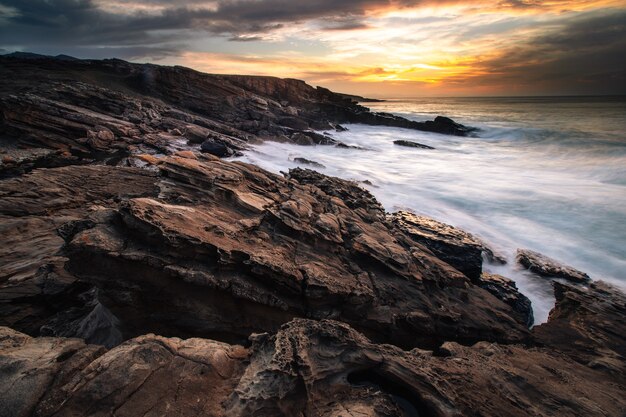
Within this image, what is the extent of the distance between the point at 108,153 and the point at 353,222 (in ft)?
43.1

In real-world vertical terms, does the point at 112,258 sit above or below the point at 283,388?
above

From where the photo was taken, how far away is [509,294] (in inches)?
324

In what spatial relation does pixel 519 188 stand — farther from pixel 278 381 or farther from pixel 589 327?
pixel 278 381

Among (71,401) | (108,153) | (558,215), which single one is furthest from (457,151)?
(71,401)

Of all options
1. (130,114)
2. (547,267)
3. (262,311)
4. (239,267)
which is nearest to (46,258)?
(239,267)

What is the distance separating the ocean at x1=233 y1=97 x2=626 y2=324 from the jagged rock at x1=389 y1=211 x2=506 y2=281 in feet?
4.92

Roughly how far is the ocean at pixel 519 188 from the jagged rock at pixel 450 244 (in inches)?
59.1

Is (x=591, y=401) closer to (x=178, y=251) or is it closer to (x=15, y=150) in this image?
(x=178, y=251)

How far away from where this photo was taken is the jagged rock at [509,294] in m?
7.88

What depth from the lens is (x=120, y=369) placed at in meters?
3.28

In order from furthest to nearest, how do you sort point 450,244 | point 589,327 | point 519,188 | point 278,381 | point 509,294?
point 519,188 < point 450,244 < point 509,294 < point 589,327 < point 278,381

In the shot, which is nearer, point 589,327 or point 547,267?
point 589,327

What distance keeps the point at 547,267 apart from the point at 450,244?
3467mm

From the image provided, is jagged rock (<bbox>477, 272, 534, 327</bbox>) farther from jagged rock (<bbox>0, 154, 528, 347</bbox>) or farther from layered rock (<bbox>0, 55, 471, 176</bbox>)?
layered rock (<bbox>0, 55, 471, 176</bbox>)
